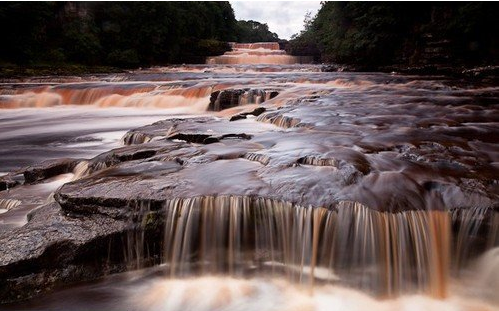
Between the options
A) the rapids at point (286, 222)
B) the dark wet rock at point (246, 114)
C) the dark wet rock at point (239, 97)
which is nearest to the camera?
the rapids at point (286, 222)

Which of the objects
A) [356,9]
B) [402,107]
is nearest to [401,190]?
[402,107]

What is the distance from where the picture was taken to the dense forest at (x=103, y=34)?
78.2ft

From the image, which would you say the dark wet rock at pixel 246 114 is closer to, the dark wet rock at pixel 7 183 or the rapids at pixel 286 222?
the rapids at pixel 286 222

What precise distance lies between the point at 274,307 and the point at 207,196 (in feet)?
3.43

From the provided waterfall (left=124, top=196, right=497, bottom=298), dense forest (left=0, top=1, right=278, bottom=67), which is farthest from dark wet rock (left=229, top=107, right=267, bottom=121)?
dense forest (left=0, top=1, right=278, bottom=67)

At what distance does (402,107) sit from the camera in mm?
7750

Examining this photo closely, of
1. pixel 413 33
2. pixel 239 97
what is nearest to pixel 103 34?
pixel 413 33

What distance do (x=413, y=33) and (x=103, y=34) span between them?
21944 mm

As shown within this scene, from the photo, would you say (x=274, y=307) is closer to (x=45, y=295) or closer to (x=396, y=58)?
(x=45, y=295)

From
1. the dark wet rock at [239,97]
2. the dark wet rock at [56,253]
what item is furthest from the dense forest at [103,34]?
the dark wet rock at [56,253]

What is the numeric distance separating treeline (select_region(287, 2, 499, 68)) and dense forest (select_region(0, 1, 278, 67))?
14.3 m

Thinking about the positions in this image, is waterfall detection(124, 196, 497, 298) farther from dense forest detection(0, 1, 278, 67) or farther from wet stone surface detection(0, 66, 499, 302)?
dense forest detection(0, 1, 278, 67)

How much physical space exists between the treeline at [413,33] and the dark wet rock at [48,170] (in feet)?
54.3

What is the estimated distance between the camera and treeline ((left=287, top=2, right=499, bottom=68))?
55.3 feet
